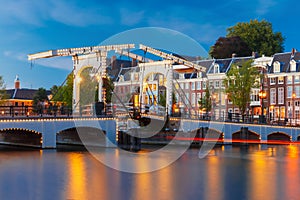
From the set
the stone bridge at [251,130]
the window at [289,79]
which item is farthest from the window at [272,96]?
the stone bridge at [251,130]

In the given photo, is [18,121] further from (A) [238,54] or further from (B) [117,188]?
(A) [238,54]

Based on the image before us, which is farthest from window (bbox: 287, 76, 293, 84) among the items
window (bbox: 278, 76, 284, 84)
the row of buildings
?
window (bbox: 278, 76, 284, 84)

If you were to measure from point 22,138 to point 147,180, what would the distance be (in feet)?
66.9

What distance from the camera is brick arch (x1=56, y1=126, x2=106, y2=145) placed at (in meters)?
33.6

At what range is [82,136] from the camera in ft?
117

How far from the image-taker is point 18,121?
28.8 meters

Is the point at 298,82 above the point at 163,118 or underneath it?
above

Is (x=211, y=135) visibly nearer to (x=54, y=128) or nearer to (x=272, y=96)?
(x=54, y=128)

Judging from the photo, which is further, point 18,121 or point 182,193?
point 18,121

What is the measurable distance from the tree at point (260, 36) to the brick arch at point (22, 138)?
4771 centimetres

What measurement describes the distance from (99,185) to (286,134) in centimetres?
3469

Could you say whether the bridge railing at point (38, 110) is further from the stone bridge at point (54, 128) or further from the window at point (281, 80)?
the window at point (281, 80)

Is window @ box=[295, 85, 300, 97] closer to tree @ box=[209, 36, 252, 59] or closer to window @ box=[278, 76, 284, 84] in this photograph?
window @ box=[278, 76, 284, 84]

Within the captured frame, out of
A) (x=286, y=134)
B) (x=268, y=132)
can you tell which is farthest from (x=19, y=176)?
(x=286, y=134)
